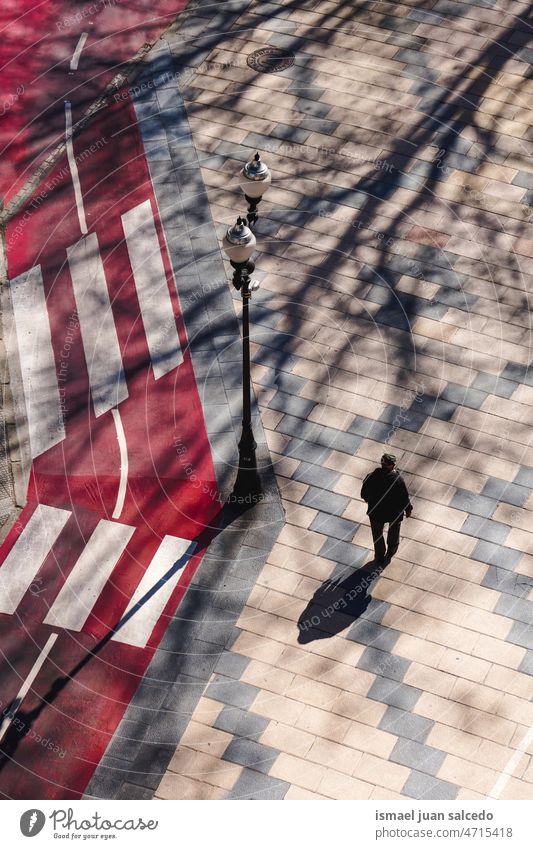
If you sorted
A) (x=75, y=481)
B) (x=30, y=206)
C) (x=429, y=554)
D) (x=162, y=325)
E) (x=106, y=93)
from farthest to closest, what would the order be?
(x=106, y=93) → (x=30, y=206) → (x=162, y=325) → (x=75, y=481) → (x=429, y=554)

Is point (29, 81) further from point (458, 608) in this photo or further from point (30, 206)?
point (458, 608)

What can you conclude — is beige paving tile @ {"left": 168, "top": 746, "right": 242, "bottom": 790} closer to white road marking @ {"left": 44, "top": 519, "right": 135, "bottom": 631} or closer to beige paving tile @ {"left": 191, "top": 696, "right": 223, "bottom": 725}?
beige paving tile @ {"left": 191, "top": 696, "right": 223, "bottom": 725}

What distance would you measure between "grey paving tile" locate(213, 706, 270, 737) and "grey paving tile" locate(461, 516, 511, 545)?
12.5ft

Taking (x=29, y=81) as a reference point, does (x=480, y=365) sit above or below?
below

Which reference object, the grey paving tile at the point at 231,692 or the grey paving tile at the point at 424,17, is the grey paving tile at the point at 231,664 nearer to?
the grey paving tile at the point at 231,692

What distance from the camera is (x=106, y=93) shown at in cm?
2106

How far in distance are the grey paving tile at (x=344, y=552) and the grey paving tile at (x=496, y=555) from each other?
1461 mm

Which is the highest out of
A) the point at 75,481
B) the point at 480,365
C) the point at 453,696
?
the point at 75,481

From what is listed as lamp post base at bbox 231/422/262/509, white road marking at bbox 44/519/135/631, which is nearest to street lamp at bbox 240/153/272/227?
lamp post base at bbox 231/422/262/509

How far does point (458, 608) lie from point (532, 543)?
1464 mm
